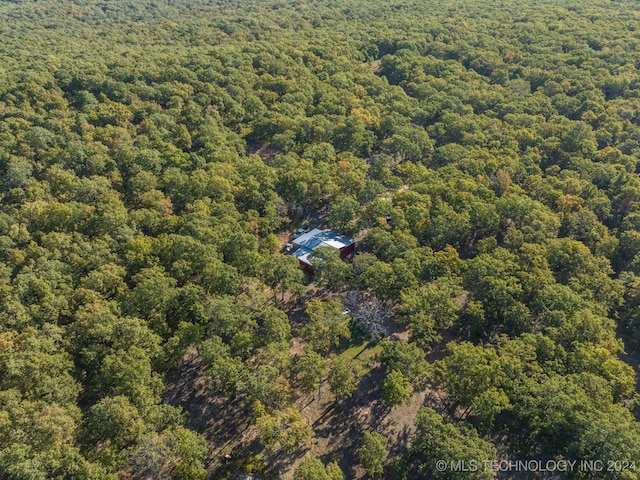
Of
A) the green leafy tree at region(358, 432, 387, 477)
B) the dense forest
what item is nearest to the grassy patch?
the dense forest

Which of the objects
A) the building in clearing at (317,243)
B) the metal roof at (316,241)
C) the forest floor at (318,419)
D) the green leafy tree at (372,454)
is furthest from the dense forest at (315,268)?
the metal roof at (316,241)

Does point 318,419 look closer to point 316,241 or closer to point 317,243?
point 317,243

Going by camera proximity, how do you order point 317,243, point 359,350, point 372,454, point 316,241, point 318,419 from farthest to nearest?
point 316,241, point 317,243, point 359,350, point 318,419, point 372,454

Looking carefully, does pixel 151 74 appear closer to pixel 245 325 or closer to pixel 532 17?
pixel 245 325

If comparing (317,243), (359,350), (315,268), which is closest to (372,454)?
(359,350)

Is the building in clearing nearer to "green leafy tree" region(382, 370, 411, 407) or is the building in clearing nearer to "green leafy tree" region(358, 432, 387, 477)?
"green leafy tree" region(382, 370, 411, 407)

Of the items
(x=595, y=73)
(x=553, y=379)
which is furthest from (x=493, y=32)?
(x=553, y=379)
